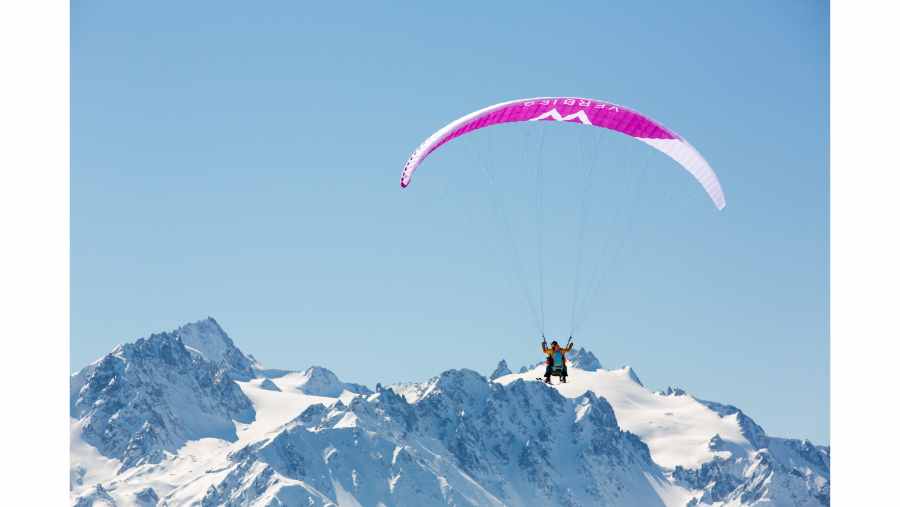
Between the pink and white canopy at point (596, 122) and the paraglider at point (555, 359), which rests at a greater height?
the pink and white canopy at point (596, 122)

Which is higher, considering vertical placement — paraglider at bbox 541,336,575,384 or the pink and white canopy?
the pink and white canopy

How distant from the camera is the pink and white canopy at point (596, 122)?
5353cm

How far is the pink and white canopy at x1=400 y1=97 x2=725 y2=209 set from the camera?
53531 mm

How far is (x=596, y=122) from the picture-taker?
54.2 metres

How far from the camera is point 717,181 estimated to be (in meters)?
53.9

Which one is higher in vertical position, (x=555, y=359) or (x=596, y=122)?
(x=596, y=122)
